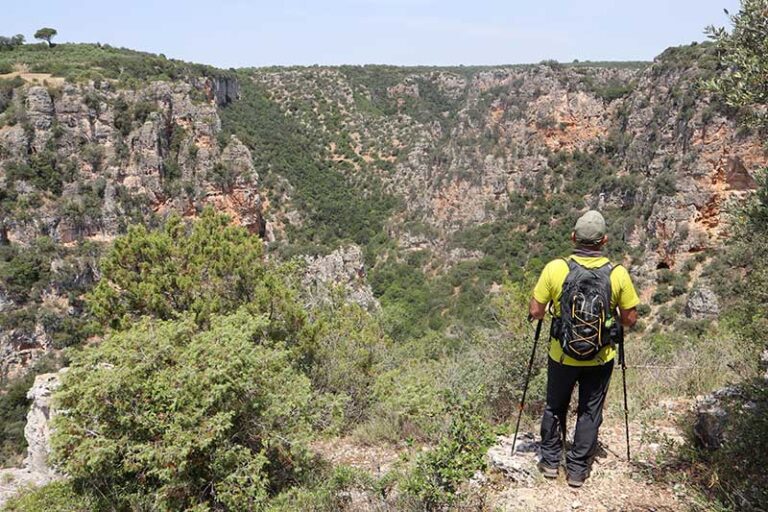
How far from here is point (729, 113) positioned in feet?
76.8

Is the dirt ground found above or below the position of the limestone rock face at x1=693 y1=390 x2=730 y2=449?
below

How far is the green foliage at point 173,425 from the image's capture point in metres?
3.69

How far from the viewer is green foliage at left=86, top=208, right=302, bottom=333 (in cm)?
754

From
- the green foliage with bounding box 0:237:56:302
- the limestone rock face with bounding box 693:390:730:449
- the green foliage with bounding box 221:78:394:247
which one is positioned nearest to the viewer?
the limestone rock face with bounding box 693:390:730:449

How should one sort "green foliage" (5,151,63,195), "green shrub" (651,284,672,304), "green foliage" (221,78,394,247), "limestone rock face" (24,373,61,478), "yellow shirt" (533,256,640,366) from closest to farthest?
"yellow shirt" (533,256,640,366) < "limestone rock face" (24,373,61,478) < "green shrub" (651,284,672,304) < "green foliage" (5,151,63,195) < "green foliage" (221,78,394,247)

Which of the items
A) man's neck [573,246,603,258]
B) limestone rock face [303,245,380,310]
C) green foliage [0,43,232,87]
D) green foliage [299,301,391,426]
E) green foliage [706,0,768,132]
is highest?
green foliage [0,43,232,87]

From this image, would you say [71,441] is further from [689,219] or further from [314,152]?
[314,152]

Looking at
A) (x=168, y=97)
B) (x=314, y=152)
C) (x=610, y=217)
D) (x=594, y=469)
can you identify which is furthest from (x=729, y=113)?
(x=314, y=152)

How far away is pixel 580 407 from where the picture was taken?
138 inches

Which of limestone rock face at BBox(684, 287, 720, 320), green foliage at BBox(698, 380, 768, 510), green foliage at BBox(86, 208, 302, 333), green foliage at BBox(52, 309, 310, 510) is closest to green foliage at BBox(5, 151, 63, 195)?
green foliage at BBox(86, 208, 302, 333)

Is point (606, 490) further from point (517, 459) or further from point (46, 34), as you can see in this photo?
point (46, 34)

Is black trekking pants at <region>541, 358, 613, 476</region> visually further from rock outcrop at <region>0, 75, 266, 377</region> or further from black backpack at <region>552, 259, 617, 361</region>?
rock outcrop at <region>0, 75, 266, 377</region>

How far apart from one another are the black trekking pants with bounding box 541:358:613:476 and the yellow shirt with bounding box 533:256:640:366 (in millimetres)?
82

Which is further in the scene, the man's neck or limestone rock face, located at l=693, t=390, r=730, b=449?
limestone rock face, located at l=693, t=390, r=730, b=449
